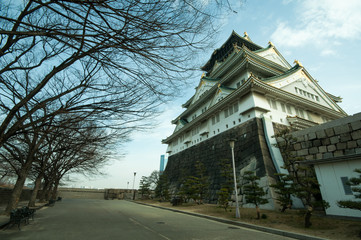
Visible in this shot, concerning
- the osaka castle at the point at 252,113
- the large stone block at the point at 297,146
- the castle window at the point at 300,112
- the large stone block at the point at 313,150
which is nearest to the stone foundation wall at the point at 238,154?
the osaka castle at the point at 252,113

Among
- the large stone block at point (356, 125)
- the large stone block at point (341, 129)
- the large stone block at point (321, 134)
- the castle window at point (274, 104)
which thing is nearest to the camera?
the large stone block at point (356, 125)

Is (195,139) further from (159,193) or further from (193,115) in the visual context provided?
(159,193)

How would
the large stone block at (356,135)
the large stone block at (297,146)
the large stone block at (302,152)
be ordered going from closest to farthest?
1. the large stone block at (356,135)
2. the large stone block at (302,152)
3. the large stone block at (297,146)

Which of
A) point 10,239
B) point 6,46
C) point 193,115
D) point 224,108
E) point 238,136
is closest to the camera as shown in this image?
point 6,46

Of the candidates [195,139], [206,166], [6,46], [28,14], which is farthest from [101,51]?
[195,139]

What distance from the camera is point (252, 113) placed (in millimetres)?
15336

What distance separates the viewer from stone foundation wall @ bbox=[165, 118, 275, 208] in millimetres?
13066

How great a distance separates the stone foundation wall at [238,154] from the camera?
42.9ft

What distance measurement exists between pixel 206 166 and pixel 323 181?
12.0 meters

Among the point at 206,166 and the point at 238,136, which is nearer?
the point at 238,136

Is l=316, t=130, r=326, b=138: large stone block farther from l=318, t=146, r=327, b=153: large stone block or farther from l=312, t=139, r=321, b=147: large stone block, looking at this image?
l=318, t=146, r=327, b=153: large stone block

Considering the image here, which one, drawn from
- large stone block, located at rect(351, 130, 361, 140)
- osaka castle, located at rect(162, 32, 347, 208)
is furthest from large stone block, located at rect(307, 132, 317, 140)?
osaka castle, located at rect(162, 32, 347, 208)

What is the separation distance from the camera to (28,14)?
174 inches

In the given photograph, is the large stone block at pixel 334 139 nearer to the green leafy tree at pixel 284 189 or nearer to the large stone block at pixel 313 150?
the large stone block at pixel 313 150
